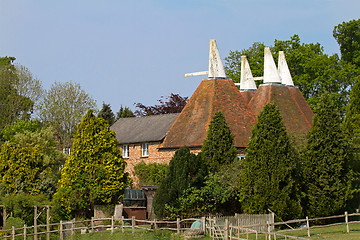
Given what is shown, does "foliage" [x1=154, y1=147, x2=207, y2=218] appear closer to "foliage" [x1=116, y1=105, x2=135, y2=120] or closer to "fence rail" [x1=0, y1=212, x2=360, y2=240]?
"fence rail" [x1=0, y1=212, x2=360, y2=240]

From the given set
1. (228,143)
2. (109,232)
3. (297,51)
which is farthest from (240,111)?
(297,51)

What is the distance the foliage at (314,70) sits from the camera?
5659cm

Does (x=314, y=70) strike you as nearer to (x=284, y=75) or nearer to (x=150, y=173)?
(x=284, y=75)

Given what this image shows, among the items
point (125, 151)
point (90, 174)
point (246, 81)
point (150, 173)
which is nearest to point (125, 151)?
point (125, 151)

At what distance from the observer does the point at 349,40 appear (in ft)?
192

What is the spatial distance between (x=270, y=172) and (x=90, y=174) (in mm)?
10942

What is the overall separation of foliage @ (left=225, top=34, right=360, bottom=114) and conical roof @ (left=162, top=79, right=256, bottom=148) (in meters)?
17.6

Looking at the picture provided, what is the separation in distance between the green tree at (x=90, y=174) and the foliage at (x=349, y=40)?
3215 cm

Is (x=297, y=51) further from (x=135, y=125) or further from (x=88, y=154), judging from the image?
(x=88, y=154)

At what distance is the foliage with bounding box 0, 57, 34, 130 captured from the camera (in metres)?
59.2

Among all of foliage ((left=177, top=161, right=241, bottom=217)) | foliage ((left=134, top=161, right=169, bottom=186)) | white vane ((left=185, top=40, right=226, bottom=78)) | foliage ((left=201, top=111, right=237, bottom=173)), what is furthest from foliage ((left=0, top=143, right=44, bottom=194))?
white vane ((left=185, top=40, right=226, bottom=78))

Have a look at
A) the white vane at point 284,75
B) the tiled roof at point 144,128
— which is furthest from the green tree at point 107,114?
the white vane at point 284,75

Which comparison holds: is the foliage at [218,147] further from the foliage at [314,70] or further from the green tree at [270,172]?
the foliage at [314,70]

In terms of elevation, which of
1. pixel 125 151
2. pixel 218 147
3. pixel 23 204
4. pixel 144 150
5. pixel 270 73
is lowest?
pixel 23 204
